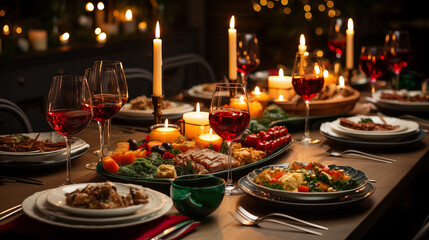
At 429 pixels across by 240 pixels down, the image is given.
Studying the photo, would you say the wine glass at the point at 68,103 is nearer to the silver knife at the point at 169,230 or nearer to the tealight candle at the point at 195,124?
the silver knife at the point at 169,230

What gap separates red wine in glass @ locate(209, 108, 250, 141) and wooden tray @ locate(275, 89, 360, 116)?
0.95 metres

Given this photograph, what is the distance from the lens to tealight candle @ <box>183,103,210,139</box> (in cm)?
185

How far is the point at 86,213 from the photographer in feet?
3.62

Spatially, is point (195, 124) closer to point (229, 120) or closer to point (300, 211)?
point (229, 120)

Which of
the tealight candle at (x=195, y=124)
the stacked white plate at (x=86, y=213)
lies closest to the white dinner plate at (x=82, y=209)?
the stacked white plate at (x=86, y=213)

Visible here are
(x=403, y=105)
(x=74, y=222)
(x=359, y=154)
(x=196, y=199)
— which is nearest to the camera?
(x=74, y=222)

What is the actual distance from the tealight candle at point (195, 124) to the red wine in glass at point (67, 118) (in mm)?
527

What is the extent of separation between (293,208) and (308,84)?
81 cm

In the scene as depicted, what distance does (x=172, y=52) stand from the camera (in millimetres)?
5793

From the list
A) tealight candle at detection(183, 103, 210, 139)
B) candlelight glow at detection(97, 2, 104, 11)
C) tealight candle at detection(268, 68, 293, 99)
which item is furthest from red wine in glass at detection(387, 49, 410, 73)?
candlelight glow at detection(97, 2, 104, 11)

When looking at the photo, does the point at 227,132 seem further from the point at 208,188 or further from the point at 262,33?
the point at 262,33

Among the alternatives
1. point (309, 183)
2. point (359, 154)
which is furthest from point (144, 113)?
point (309, 183)

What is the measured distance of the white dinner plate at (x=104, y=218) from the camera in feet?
3.59

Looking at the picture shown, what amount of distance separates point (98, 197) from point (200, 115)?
777mm
